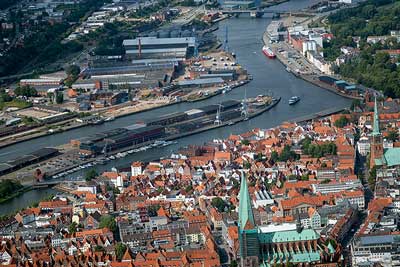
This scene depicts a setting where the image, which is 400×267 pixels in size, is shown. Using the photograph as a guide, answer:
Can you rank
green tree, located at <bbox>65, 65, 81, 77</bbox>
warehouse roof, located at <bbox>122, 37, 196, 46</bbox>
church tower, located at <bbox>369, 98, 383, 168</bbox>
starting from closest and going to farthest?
church tower, located at <bbox>369, 98, 383, 168</bbox>, green tree, located at <bbox>65, 65, 81, 77</bbox>, warehouse roof, located at <bbox>122, 37, 196, 46</bbox>

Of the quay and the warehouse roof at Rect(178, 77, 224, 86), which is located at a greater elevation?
the quay

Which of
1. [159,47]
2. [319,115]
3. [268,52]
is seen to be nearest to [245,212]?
[319,115]

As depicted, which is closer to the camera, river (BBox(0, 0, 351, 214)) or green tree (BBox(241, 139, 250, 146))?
green tree (BBox(241, 139, 250, 146))

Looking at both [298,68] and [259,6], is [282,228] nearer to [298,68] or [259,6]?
[298,68]

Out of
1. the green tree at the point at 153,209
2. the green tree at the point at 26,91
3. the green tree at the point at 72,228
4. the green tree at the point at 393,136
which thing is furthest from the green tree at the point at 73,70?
the green tree at the point at 72,228

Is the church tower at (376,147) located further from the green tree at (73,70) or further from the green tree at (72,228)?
the green tree at (73,70)

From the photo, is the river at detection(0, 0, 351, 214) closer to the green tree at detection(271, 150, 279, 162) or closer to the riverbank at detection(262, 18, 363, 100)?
the riverbank at detection(262, 18, 363, 100)

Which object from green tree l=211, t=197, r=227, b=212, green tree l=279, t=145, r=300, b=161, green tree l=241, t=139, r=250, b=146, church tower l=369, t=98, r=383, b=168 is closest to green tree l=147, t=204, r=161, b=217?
green tree l=211, t=197, r=227, b=212

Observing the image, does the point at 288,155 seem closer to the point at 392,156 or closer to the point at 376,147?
the point at 376,147
